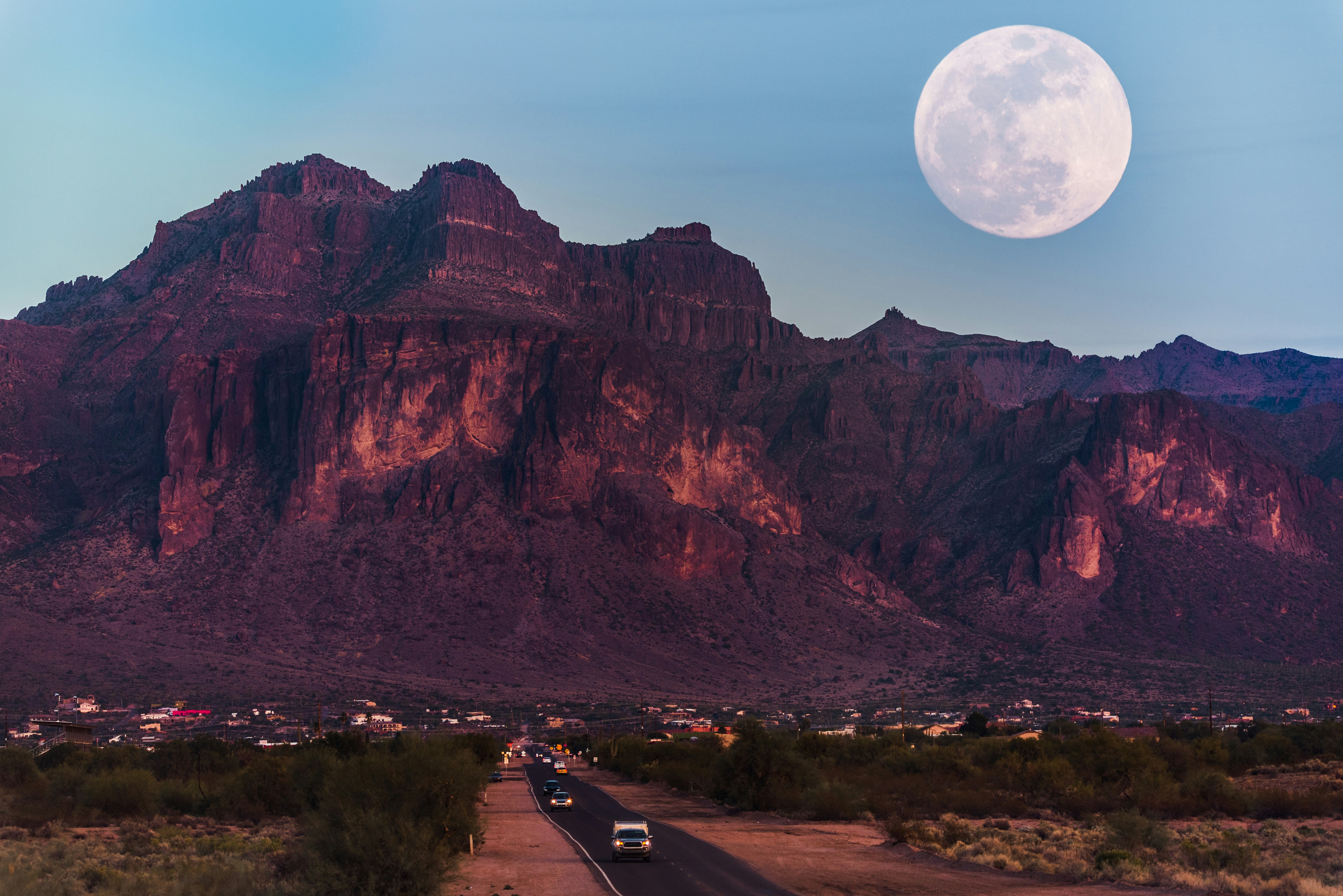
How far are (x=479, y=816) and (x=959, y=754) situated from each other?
37.7 m

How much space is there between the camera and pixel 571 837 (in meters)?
54.6

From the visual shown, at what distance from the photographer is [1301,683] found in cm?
17375

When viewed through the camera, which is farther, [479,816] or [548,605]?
[548,605]

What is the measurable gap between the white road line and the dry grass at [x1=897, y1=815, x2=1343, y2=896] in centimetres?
1157

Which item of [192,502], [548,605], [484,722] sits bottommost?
[484,722]

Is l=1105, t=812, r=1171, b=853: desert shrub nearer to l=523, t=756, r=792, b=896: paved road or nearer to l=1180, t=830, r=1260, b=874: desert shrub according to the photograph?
l=1180, t=830, r=1260, b=874: desert shrub

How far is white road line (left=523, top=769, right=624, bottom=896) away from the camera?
130 feet

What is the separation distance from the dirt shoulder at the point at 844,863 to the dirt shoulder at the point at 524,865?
216 inches

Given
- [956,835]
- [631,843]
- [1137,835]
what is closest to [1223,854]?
[1137,835]

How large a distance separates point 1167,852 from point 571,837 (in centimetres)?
2293

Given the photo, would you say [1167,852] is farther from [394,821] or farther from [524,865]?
[394,821]

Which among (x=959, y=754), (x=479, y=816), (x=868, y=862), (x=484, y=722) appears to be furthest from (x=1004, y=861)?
(x=484, y=722)

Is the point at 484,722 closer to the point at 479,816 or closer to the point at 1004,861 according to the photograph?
the point at 479,816

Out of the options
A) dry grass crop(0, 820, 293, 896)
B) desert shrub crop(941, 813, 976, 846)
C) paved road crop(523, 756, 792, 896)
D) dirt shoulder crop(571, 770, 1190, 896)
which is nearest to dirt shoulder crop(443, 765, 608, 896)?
paved road crop(523, 756, 792, 896)
